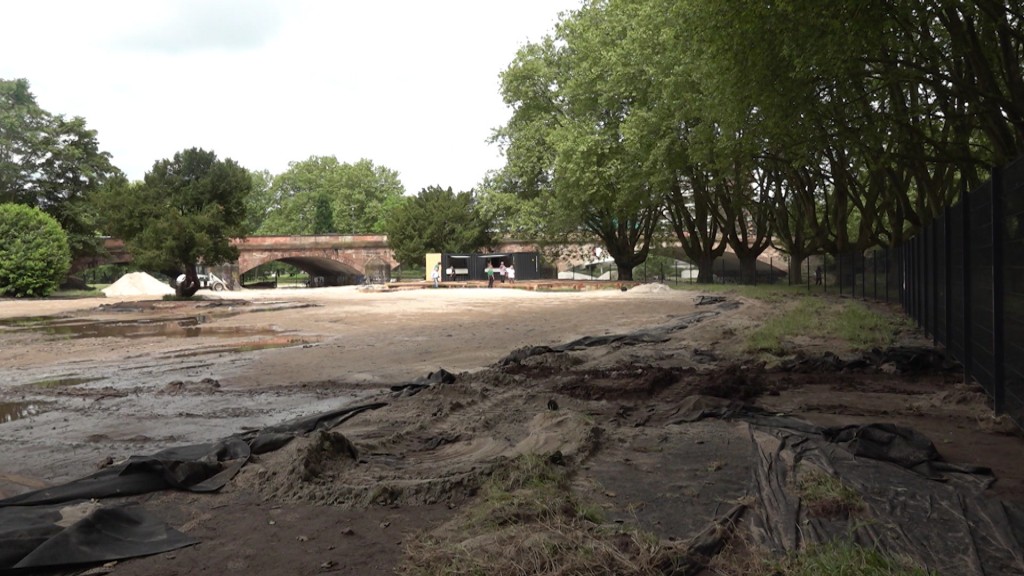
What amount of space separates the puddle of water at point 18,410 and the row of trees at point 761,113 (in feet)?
36.8

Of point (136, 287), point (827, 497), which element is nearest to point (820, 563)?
point (827, 497)

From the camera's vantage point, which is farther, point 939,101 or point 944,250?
point 939,101

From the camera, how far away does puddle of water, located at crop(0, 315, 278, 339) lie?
1645 centimetres

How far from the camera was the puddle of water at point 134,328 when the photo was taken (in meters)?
16.5

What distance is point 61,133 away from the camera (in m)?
49.0

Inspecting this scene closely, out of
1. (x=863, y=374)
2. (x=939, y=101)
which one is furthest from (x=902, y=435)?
(x=939, y=101)

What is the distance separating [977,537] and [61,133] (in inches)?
2282

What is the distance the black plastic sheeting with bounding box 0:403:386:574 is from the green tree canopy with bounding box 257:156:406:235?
76930mm

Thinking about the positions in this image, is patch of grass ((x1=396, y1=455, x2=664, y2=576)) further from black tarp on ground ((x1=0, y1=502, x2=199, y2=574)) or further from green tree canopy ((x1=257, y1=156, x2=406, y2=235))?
green tree canopy ((x1=257, y1=156, x2=406, y2=235))

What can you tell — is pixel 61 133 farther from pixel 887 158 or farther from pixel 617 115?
pixel 887 158

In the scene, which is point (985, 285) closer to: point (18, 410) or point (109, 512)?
point (109, 512)

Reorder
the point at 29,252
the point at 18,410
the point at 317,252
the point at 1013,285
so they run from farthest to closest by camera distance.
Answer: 1. the point at 317,252
2. the point at 29,252
3. the point at 18,410
4. the point at 1013,285

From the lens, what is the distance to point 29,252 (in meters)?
38.6

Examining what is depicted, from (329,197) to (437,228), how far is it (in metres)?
35.9
